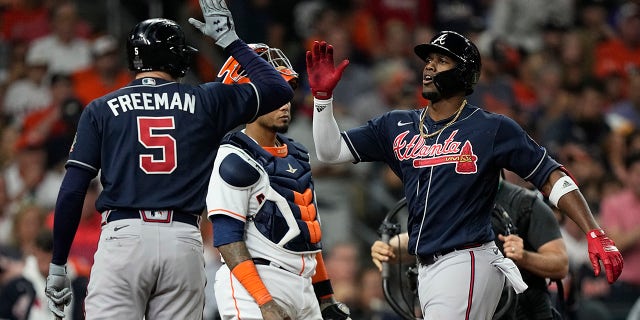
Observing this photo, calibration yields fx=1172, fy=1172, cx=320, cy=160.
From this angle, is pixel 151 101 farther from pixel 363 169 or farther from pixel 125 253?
pixel 363 169

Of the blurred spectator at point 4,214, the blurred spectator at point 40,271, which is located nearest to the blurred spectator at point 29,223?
Answer: the blurred spectator at point 40,271

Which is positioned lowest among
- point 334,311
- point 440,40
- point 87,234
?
point 87,234

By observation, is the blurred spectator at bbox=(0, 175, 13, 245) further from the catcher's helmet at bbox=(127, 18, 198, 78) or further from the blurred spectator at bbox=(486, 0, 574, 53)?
the catcher's helmet at bbox=(127, 18, 198, 78)

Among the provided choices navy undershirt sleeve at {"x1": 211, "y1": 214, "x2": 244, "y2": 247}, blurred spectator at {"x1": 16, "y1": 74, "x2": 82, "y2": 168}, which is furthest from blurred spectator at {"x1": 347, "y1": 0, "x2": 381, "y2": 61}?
navy undershirt sleeve at {"x1": 211, "y1": 214, "x2": 244, "y2": 247}

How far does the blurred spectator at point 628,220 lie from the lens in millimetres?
10594

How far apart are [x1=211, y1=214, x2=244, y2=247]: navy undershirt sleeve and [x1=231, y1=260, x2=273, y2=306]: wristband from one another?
14cm

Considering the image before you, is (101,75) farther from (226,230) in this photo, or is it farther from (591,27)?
(226,230)

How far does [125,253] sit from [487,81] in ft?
23.0

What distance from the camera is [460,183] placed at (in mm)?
5973

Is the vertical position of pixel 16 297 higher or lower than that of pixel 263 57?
lower

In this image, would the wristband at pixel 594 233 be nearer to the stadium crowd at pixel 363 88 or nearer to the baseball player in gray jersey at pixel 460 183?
the baseball player in gray jersey at pixel 460 183

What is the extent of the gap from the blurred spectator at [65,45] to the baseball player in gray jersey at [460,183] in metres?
7.50

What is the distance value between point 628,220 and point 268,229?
5.69 m

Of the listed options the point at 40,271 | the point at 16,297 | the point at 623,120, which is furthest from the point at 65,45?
the point at 623,120
